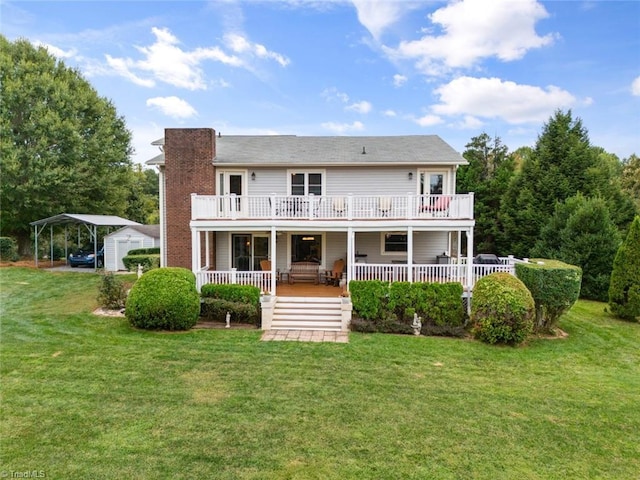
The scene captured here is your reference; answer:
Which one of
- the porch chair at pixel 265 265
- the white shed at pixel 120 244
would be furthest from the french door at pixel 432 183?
the white shed at pixel 120 244

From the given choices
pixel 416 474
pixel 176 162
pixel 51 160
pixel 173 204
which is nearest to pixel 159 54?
pixel 176 162

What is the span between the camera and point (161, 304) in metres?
10.5

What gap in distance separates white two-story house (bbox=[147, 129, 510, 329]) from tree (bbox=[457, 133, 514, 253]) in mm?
10306

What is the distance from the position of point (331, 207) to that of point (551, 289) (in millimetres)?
7560

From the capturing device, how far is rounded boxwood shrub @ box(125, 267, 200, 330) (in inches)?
415

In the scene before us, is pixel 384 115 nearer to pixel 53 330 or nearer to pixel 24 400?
pixel 53 330

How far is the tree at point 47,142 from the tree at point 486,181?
1039 inches

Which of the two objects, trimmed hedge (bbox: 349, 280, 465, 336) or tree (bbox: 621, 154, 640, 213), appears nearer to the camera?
trimmed hedge (bbox: 349, 280, 465, 336)

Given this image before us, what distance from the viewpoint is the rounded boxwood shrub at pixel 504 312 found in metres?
10.0

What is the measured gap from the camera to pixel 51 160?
2264cm

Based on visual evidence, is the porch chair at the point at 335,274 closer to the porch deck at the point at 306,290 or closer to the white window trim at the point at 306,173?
the porch deck at the point at 306,290

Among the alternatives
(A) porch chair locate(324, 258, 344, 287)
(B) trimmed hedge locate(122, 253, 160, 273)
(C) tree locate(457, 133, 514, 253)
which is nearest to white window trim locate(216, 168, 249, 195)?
(A) porch chair locate(324, 258, 344, 287)

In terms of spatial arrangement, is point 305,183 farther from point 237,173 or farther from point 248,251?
point 248,251

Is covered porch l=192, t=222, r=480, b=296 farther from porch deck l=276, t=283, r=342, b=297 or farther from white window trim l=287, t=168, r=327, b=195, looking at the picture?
white window trim l=287, t=168, r=327, b=195
